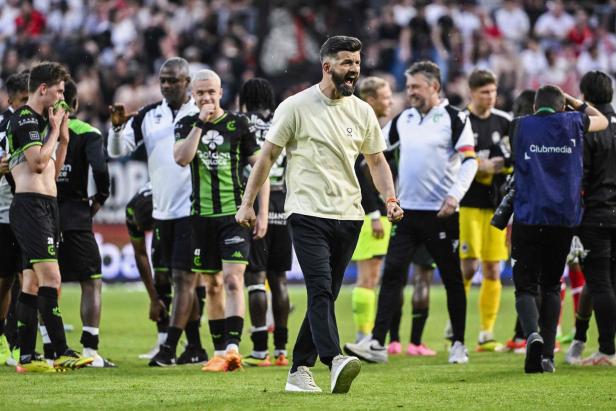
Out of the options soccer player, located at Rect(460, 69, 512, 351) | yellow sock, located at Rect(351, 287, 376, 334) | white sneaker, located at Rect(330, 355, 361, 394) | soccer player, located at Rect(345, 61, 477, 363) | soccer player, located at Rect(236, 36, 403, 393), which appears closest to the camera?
white sneaker, located at Rect(330, 355, 361, 394)

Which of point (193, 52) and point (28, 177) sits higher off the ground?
point (193, 52)

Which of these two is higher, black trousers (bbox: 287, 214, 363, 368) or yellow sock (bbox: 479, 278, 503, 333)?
black trousers (bbox: 287, 214, 363, 368)

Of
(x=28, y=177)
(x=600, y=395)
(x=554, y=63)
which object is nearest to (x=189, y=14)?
(x=554, y=63)

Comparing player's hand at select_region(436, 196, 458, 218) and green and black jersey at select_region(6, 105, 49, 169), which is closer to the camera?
green and black jersey at select_region(6, 105, 49, 169)

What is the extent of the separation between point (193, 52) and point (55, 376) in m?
17.7

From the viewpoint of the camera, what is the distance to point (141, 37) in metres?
27.8

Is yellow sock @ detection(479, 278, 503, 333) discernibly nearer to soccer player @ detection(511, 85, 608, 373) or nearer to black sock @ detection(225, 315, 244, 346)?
soccer player @ detection(511, 85, 608, 373)

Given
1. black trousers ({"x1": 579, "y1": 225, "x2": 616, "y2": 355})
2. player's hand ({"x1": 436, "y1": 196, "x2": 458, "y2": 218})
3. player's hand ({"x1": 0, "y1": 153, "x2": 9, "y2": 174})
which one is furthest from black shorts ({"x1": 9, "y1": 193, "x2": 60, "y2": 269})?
black trousers ({"x1": 579, "y1": 225, "x2": 616, "y2": 355})

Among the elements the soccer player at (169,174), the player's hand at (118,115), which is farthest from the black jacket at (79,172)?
the soccer player at (169,174)

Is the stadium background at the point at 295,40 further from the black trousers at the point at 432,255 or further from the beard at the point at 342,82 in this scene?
the beard at the point at 342,82

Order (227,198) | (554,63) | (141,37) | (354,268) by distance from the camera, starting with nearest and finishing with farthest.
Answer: (227,198)
(354,268)
(554,63)
(141,37)

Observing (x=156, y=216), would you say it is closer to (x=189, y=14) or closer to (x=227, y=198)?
(x=227, y=198)

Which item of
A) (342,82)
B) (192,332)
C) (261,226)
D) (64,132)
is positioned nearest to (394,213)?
(342,82)

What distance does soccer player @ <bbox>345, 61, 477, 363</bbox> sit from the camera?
1149 cm
